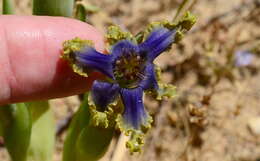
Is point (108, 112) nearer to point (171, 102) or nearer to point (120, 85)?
point (120, 85)

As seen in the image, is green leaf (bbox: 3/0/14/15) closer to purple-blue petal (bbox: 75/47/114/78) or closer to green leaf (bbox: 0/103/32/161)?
green leaf (bbox: 0/103/32/161)

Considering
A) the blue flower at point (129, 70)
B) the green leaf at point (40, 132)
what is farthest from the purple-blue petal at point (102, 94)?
the green leaf at point (40, 132)

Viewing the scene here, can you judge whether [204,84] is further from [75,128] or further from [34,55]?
[34,55]

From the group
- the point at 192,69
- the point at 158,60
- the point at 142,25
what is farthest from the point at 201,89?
the point at 142,25

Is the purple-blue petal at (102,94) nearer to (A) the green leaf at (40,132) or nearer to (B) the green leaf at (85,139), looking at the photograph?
(B) the green leaf at (85,139)

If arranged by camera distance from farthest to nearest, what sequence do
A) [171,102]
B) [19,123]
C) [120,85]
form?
[171,102]
[19,123]
[120,85]

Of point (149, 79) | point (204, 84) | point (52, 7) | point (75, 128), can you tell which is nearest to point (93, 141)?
point (75, 128)
